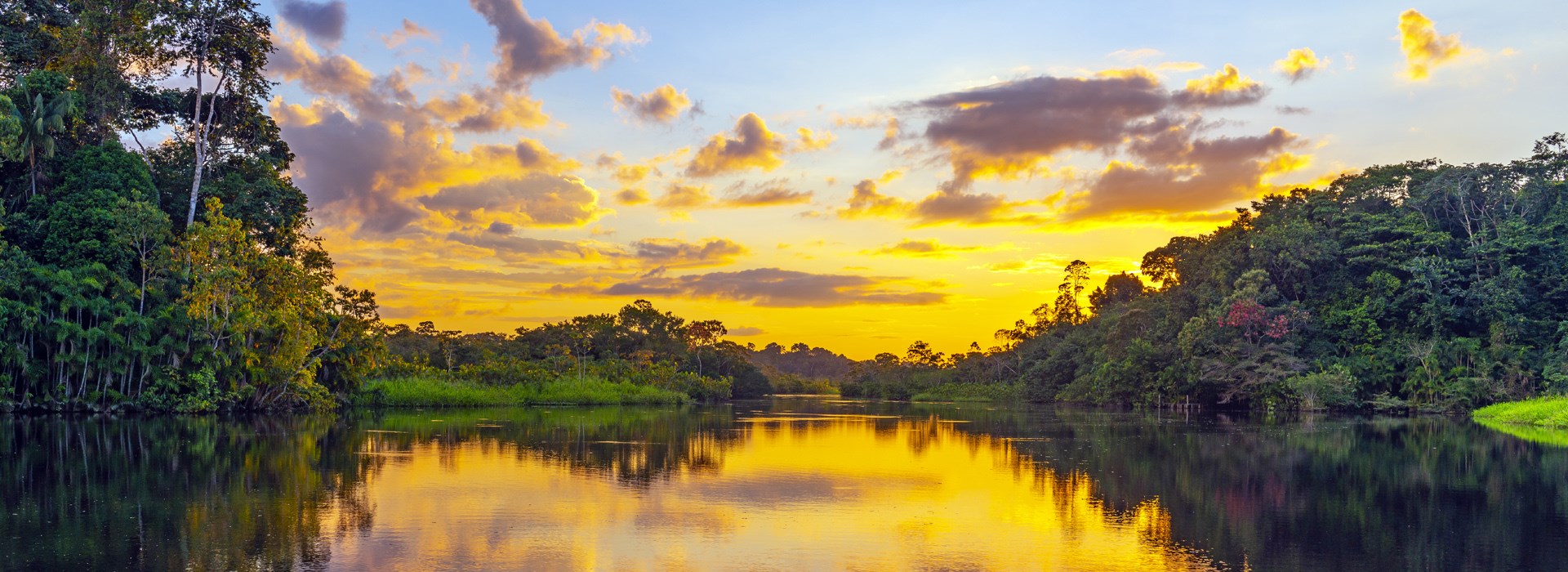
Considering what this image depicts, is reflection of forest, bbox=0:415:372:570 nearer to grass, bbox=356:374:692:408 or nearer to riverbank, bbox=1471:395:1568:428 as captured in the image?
grass, bbox=356:374:692:408

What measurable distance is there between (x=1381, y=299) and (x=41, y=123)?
2139 inches

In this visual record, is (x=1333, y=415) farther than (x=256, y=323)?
Yes

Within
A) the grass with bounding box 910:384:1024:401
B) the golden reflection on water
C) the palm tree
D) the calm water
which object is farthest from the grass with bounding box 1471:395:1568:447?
the palm tree

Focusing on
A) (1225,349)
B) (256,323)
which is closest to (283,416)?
(256,323)

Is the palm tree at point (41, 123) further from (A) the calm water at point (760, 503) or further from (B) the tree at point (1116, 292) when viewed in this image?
(B) the tree at point (1116, 292)

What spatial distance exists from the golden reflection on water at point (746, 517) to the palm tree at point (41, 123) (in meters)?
19.9

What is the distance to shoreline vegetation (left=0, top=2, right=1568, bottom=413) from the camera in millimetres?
33281

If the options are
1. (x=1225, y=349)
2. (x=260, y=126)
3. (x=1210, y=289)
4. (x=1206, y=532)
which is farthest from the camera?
(x=1210, y=289)

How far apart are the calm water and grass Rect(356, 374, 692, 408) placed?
20.4 m

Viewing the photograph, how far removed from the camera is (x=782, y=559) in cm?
995

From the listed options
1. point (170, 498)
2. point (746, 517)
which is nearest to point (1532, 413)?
point (746, 517)

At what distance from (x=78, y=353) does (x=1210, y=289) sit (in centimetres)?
5008

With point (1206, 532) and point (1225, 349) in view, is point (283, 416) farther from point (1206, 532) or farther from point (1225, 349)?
point (1225, 349)

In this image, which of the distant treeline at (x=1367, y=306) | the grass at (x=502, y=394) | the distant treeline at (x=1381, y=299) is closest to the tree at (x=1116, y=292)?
the distant treeline at (x=1367, y=306)
